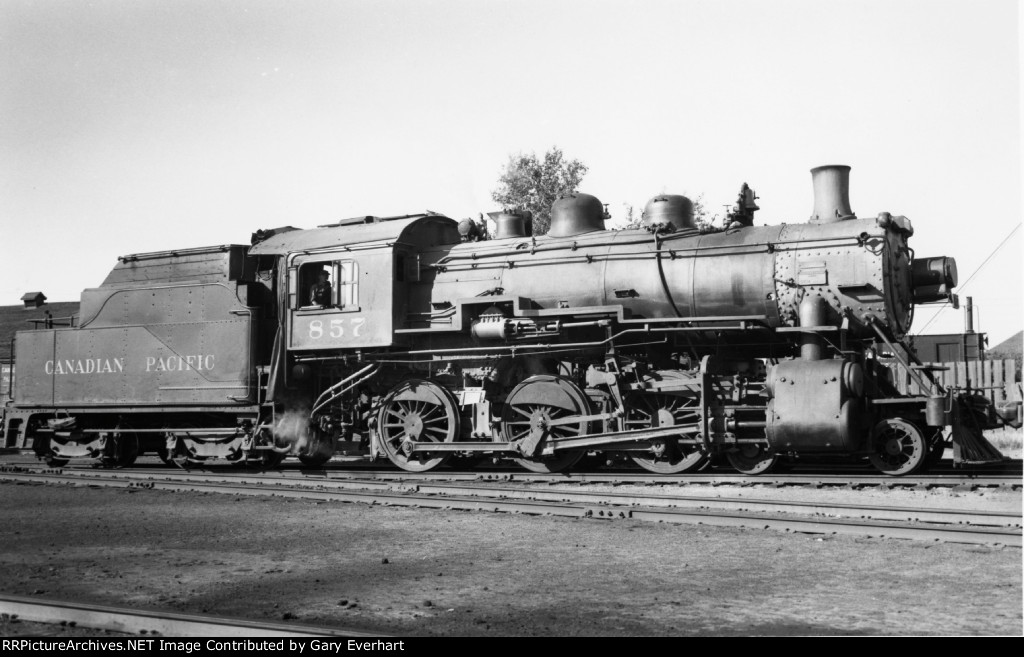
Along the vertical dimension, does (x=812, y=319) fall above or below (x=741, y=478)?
above

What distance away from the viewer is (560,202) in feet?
45.6

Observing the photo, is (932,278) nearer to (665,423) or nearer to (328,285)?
(665,423)

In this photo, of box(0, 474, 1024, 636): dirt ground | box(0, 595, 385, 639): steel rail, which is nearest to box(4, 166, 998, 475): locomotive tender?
box(0, 474, 1024, 636): dirt ground

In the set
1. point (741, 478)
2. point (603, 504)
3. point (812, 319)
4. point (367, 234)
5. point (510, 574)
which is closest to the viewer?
point (510, 574)

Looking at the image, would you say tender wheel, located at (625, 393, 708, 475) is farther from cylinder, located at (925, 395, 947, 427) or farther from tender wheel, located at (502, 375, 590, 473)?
cylinder, located at (925, 395, 947, 427)

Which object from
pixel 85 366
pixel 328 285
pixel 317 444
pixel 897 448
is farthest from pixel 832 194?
pixel 85 366

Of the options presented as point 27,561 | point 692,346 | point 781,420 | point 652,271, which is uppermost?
point 652,271

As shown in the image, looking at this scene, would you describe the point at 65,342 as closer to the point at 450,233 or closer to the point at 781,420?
the point at 450,233

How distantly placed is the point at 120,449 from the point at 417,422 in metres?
5.55

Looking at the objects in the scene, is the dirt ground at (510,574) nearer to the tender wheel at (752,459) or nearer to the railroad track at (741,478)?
the railroad track at (741,478)

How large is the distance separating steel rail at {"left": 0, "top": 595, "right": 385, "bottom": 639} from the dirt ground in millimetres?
216

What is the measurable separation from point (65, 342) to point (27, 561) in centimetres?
955

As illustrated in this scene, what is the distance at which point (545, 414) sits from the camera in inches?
501
